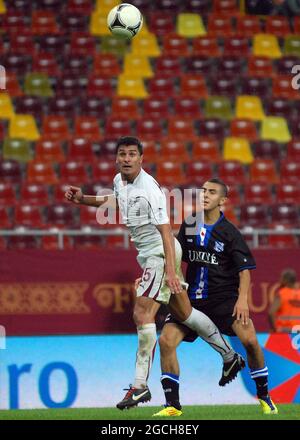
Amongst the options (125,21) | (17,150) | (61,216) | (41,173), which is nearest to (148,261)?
(125,21)

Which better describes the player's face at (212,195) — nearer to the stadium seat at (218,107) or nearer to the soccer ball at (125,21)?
the soccer ball at (125,21)

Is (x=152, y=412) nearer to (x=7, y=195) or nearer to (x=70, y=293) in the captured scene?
(x=70, y=293)

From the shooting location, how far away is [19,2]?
19.3m

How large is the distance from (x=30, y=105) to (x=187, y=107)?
2.55m

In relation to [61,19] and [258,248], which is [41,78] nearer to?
[61,19]

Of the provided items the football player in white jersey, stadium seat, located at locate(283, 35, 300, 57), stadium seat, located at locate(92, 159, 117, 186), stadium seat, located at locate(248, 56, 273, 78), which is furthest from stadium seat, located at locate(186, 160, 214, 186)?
the football player in white jersey

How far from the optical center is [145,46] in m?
18.8

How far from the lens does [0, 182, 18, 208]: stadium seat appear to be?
1529cm

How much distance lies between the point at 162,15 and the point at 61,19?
182 centimetres

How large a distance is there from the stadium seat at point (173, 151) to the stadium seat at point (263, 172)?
1.02 meters

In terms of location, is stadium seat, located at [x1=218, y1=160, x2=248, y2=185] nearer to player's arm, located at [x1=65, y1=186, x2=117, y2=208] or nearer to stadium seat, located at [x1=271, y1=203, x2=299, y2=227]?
stadium seat, located at [x1=271, y1=203, x2=299, y2=227]

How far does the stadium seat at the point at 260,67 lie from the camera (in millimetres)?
18427

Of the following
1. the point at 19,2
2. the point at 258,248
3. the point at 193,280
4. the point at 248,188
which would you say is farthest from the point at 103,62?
the point at 193,280
